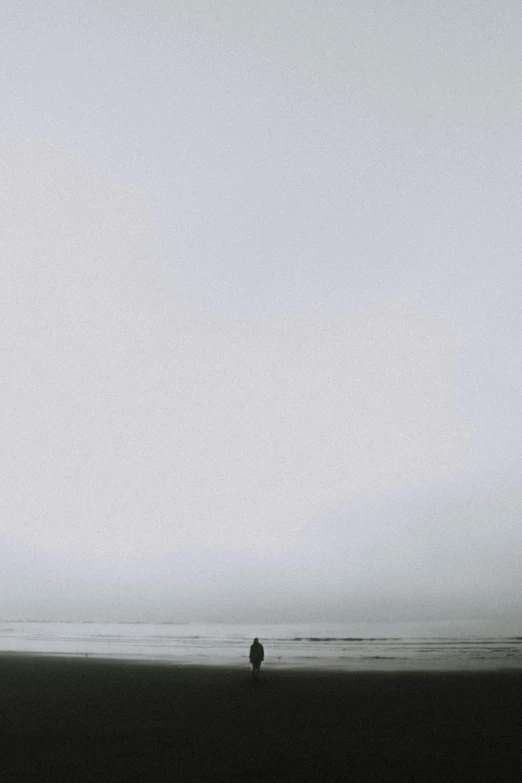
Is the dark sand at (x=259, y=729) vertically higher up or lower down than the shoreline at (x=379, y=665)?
higher up

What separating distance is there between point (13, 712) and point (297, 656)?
29610 mm

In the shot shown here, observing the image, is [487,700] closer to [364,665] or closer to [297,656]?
[364,665]

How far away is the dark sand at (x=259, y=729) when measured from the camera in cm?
1038

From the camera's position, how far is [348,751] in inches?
470

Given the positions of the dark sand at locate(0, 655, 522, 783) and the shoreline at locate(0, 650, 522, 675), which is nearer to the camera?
the dark sand at locate(0, 655, 522, 783)

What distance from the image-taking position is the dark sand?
1038 centimetres

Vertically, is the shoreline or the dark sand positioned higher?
the dark sand

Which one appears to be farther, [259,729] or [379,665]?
[379,665]

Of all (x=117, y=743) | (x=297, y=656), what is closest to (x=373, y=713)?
(x=117, y=743)

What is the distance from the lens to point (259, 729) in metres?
14.2

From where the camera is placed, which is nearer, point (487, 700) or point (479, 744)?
point (479, 744)

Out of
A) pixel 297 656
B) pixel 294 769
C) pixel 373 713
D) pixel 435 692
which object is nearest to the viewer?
pixel 294 769

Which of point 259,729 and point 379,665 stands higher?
point 259,729

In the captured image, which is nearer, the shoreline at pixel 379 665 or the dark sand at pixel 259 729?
the dark sand at pixel 259 729
